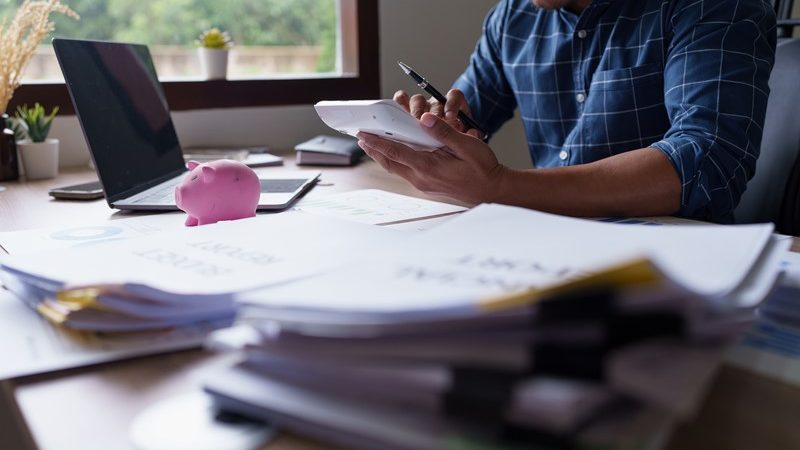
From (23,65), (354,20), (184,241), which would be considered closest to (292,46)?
(354,20)

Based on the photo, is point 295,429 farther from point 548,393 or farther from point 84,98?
point 84,98

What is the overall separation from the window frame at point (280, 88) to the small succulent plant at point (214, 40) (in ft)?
0.28

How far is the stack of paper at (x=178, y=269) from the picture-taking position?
493mm

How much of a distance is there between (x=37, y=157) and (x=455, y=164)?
2.83 ft

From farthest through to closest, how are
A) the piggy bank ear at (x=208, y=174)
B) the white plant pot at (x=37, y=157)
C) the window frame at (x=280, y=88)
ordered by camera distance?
the window frame at (x=280, y=88)
the white plant pot at (x=37, y=157)
the piggy bank ear at (x=208, y=174)

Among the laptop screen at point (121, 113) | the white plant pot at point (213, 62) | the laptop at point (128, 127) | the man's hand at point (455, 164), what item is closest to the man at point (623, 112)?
the man's hand at point (455, 164)

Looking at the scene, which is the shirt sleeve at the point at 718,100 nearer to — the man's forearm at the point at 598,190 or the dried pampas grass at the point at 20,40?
the man's forearm at the point at 598,190

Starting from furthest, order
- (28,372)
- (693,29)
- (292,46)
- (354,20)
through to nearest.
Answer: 1. (292,46)
2. (354,20)
3. (693,29)
4. (28,372)

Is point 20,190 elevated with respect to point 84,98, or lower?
lower

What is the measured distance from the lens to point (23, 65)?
1.35 metres

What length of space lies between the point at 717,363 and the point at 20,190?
1223 millimetres

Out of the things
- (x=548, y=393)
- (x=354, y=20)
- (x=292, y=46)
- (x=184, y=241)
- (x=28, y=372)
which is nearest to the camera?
(x=548, y=393)

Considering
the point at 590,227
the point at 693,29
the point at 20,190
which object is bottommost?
the point at 20,190

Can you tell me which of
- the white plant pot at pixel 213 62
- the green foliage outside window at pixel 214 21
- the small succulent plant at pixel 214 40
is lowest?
the white plant pot at pixel 213 62
